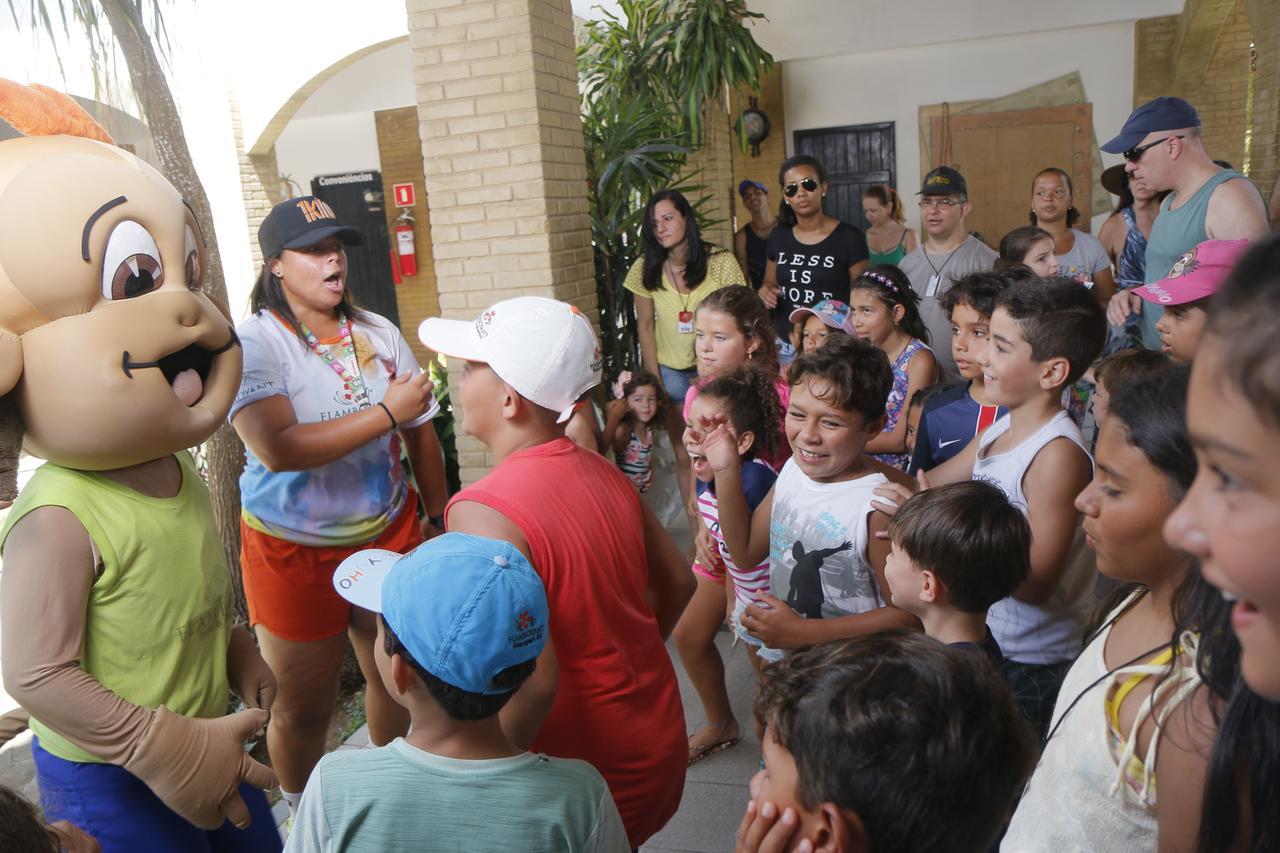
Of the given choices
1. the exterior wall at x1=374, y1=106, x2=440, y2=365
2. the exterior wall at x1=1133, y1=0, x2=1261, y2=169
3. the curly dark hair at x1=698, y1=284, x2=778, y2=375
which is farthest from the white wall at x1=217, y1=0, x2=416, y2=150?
the exterior wall at x1=1133, y1=0, x2=1261, y2=169

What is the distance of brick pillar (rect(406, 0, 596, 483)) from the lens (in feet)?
15.2

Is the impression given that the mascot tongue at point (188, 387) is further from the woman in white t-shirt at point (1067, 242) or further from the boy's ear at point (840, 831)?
the woman in white t-shirt at point (1067, 242)

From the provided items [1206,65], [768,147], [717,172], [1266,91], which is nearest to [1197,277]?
[1266,91]

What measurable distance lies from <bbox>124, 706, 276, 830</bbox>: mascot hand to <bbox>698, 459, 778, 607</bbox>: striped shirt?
1.41m

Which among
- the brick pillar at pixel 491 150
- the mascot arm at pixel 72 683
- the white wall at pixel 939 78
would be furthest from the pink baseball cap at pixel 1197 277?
the white wall at pixel 939 78

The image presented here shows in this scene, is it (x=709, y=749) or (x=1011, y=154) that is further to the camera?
(x=1011, y=154)

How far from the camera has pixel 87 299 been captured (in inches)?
Answer: 67.8

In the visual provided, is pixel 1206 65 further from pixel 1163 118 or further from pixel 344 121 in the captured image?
pixel 344 121

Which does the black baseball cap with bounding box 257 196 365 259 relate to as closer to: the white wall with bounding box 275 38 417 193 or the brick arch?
the brick arch

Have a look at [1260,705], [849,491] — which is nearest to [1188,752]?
[1260,705]

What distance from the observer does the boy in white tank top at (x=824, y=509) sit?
222cm

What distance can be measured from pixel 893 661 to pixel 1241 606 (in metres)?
0.50

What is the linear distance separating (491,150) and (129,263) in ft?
10.3

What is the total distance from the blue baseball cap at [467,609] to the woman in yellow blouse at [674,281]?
3577 mm
